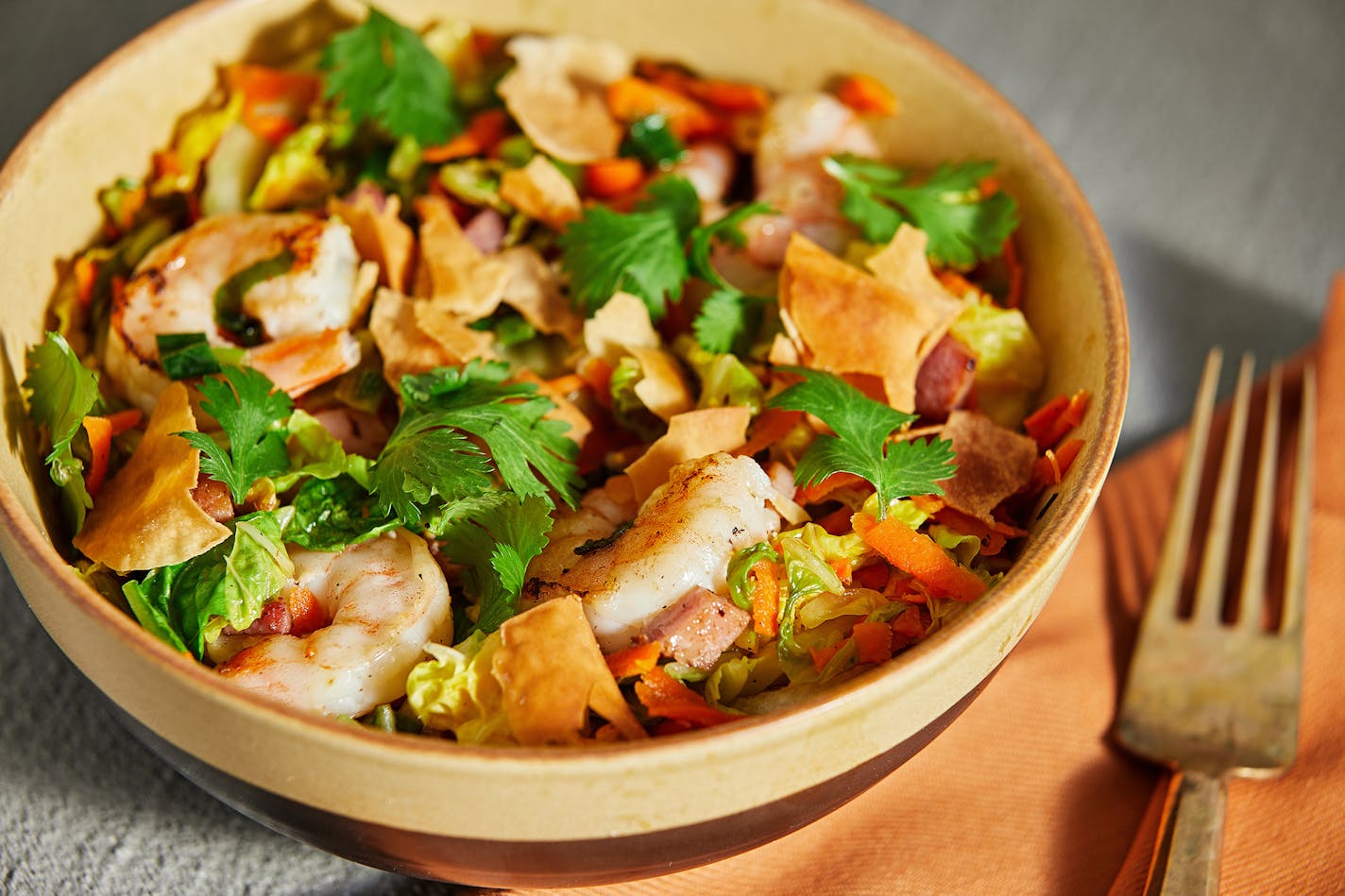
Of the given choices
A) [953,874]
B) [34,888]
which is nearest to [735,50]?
[953,874]

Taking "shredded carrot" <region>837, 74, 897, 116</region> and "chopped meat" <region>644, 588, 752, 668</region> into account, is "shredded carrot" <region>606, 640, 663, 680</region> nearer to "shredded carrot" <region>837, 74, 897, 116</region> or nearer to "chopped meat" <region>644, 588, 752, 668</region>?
"chopped meat" <region>644, 588, 752, 668</region>

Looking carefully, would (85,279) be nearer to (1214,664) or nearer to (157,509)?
(157,509)

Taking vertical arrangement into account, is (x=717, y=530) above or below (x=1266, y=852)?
above

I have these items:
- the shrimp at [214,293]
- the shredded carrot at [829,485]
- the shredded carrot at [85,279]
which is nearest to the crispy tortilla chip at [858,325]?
the shredded carrot at [829,485]

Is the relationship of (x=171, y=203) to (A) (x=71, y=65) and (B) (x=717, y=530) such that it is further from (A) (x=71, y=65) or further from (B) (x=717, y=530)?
(B) (x=717, y=530)

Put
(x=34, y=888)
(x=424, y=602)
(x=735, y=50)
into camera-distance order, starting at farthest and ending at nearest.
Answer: (x=735, y=50) → (x=34, y=888) → (x=424, y=602)

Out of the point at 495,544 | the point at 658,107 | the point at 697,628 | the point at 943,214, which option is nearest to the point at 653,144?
the point at 658,107
